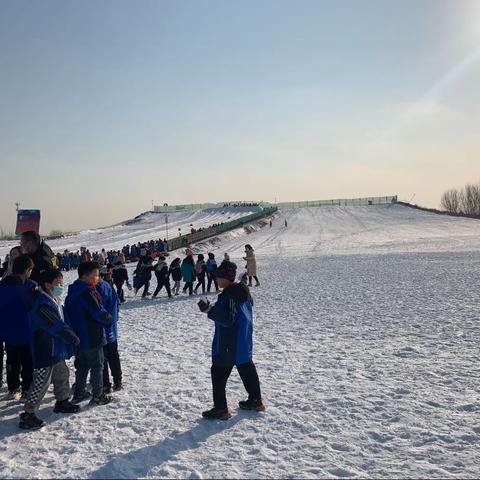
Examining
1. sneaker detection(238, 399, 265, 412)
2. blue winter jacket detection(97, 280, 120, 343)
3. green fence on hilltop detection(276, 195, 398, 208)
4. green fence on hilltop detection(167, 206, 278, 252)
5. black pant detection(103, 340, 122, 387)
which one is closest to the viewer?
sneaker detection(238, 399, 265, 412)

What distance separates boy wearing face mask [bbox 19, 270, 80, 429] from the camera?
5176 millimetres

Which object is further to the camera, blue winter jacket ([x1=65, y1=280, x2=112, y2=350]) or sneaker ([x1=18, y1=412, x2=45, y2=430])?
blue winter jacket ([x1=65, y1=280, x2=112, y2=350])

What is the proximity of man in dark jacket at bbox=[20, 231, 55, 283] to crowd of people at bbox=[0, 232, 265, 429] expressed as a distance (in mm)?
13

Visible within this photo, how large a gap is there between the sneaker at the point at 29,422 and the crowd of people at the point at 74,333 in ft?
0.04

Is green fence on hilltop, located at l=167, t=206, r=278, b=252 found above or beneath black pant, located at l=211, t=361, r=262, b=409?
above

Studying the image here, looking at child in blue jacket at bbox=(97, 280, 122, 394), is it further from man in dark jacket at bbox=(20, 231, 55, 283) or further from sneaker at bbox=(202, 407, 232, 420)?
sneaker at bbox=(202, 407, 232, 420)

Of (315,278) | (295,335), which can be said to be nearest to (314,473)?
(295,335)

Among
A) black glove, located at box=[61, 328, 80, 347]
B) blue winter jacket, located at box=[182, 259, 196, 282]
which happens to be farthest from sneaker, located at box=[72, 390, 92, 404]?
blue winter jacket, located at box=[182, 259, 196, 282]

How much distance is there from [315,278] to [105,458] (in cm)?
1593

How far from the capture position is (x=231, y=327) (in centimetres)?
536

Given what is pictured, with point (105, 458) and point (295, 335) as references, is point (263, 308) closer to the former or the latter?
point (295, 335)

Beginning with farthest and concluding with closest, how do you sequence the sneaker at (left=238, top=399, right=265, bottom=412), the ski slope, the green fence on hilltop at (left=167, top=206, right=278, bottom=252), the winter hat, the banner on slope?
the ski slope → the green fence on hilltop at (left=167, top=206, right=278, bottom=252) → the banner on slope → the sneaker at (left=238, top=399, right=265, bottom=412) → the winter hat

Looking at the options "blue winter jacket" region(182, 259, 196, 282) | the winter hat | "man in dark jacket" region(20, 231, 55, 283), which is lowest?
"blue winter jacket" region(182, 259, 196, 282)

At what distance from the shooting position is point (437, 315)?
36.0 ft
